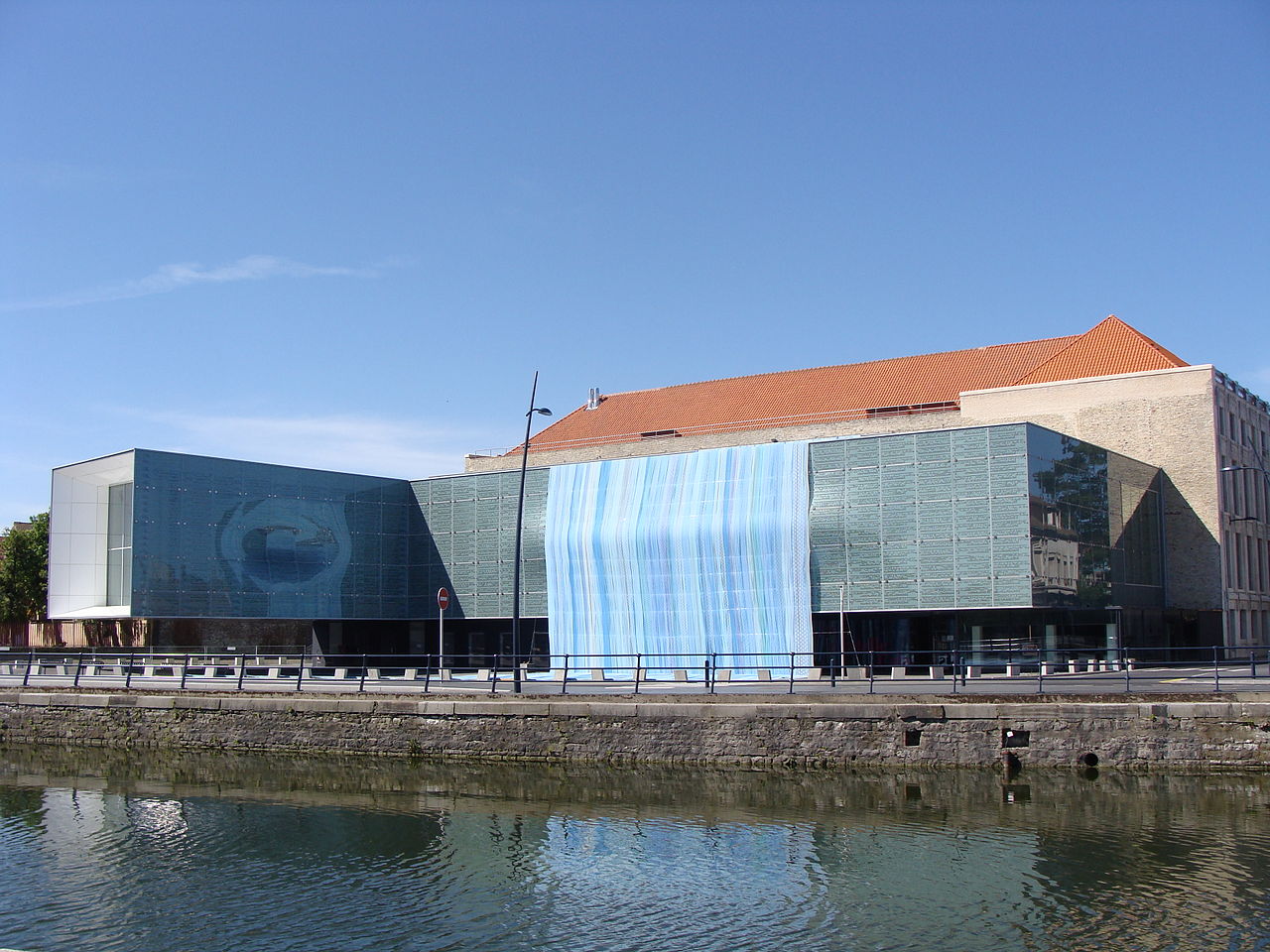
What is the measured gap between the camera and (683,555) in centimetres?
4744

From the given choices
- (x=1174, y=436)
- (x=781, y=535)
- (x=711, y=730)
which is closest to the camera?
(x=711, y=730)

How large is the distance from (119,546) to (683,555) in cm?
2111

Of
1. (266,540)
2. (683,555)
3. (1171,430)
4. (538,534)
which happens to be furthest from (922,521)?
(266,540)

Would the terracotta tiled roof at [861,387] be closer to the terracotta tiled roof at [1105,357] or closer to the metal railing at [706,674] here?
the terracotta tiled roof at [1105,357]

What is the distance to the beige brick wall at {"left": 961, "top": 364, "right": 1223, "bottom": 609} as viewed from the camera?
1943 inches

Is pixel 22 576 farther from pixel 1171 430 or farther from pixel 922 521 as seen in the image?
pixel 1171 430

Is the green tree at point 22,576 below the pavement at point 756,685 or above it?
above

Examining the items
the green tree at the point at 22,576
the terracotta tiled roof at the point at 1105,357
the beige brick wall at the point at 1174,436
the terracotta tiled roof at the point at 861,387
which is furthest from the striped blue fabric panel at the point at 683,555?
the green tree at the point at 22,576

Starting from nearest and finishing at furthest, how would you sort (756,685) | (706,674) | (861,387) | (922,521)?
(706,674)
(756,685)
(922,521)
(861,387)

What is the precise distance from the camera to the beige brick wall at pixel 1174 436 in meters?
49.3

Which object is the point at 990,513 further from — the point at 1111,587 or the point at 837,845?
the point at 837,845

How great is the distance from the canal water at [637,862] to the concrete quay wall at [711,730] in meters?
0.58

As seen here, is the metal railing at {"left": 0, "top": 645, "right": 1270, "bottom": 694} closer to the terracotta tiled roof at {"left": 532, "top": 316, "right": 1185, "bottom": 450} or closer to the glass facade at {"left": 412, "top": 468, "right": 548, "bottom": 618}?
the glass facade at {"left": 412, "top": 468, "right": 548, "bottom": 618}

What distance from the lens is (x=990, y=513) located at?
41469 millimetres
